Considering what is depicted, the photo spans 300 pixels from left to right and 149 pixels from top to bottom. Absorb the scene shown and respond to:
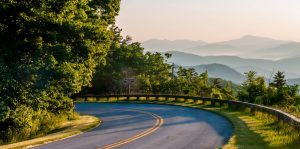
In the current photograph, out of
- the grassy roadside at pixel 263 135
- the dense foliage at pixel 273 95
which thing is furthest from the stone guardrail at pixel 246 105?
the dense foliage at pixel 273 95

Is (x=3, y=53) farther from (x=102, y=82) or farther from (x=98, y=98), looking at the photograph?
(x=102, y=82)

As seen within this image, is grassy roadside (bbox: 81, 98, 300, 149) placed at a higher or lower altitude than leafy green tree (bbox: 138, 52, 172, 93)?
lower

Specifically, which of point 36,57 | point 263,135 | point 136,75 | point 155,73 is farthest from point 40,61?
point 155,73

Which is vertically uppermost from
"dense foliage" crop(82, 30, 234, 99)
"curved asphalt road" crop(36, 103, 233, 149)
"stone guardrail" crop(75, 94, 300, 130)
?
"dense foliage" crop(82, 30, 234, 99)

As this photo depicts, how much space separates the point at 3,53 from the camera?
24.0m

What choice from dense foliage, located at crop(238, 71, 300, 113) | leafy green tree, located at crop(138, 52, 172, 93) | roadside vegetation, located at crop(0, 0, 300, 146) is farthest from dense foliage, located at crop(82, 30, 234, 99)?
roadside vegetation, located at crop(0, 0, 300, 146)

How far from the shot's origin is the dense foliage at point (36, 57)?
23.0 metres

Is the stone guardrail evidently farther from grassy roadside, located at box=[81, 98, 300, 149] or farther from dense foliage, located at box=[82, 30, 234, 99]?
dense foliage, located at box=[82, 30, 234, 99]

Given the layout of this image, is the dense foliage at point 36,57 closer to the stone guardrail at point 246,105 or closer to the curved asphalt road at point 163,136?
the curved asphalt road at point 163,136

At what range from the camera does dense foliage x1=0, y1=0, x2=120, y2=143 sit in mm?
22984

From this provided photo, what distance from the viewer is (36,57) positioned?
2386 cm

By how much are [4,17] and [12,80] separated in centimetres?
388

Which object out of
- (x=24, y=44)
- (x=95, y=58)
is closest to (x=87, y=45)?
(x=24, y=44)

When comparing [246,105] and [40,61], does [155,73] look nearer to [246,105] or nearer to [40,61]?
[246,105]
